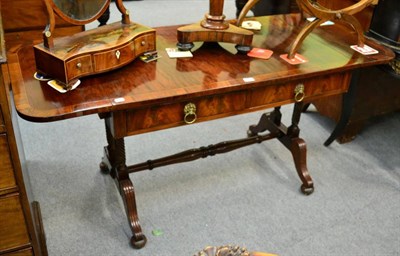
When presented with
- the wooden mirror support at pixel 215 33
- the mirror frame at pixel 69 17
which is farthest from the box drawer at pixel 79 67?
the wooden mirror support at pixel 215 33

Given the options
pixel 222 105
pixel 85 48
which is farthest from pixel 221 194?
pixel 85 48

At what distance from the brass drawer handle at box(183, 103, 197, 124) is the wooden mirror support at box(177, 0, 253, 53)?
0.33m

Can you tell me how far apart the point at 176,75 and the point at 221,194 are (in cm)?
95

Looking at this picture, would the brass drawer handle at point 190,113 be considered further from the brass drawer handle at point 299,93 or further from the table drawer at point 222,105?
the brass drawer handle at point 299,93

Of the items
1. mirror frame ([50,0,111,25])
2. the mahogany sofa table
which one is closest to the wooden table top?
the mahogany sofa table

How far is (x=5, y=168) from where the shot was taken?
1.35 meters

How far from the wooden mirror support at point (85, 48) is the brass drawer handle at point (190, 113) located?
0.31 meters

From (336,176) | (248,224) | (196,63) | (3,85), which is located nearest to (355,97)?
(336,176)

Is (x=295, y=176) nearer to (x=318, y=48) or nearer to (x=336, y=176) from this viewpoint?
(x=336, y=176)

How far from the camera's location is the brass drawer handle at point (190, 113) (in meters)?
1.64

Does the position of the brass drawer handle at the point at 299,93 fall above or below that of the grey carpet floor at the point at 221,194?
above

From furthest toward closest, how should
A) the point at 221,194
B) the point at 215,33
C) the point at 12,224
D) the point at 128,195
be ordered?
the point at 221,194
the point at 128,195
the point at 215,33
the point at 12,224

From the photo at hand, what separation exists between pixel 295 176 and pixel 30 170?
1615mm

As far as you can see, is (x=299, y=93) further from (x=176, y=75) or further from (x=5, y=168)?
(x=5, y=168)
